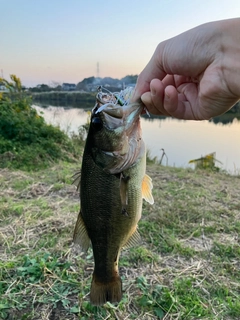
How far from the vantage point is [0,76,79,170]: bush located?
6762 millimetres

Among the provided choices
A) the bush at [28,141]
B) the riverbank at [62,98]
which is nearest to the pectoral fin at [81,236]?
the bush at [28,141]

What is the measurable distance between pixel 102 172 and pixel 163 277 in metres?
1.66

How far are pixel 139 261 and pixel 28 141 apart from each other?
17.9 ft

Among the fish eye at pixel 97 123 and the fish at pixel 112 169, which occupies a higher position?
the fish eye at pixel 97 123

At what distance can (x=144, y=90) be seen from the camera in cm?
172

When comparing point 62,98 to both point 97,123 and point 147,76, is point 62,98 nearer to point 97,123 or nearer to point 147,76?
point 147,76

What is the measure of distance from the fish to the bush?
5102 millimetres

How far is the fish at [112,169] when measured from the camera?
1591 mm

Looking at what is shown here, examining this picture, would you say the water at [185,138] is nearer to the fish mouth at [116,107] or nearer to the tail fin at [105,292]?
the tail fin at [105,292]

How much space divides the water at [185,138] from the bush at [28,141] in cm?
152

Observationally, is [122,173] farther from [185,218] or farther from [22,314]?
[185,218]

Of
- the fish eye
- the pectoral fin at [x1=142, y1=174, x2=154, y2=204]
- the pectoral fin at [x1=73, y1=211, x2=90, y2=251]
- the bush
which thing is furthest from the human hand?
the bush

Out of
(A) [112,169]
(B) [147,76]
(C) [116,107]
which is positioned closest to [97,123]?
(C) [116,107]

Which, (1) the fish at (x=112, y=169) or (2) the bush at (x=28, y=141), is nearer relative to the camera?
(1) the fish at (x=112, y=169)
